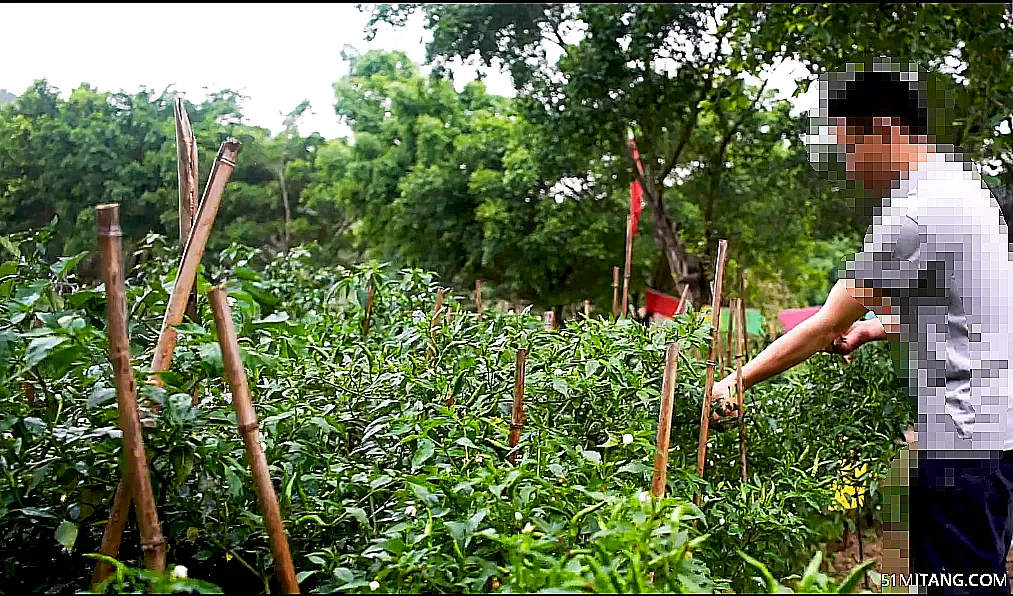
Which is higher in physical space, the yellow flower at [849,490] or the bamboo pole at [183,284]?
the bamboo pole at [183,284]

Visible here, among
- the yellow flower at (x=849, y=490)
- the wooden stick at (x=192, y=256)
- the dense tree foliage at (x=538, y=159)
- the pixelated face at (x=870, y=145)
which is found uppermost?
the dense tree foliage at (x=538, y=159)

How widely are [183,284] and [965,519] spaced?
94 cm

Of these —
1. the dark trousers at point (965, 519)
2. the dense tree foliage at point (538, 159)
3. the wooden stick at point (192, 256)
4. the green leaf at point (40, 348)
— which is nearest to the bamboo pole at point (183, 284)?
the wooden stick at point (192, 256)

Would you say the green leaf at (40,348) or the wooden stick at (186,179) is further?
the wooden stick at (186,179)

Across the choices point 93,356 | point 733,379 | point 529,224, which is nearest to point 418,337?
point 733,379

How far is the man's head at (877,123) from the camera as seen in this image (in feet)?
3.50

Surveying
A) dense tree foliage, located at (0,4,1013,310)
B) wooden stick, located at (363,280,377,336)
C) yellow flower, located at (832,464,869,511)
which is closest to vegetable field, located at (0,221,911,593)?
wooden stick, located at (363,280,377,336)

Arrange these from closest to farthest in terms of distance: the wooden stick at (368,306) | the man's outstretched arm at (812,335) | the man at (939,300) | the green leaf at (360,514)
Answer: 1. the green leaf at (360,514)
2. the man at (939,300)
3. the man's outstretched arm at (812,335)
4. the wooden stick at (368,306)

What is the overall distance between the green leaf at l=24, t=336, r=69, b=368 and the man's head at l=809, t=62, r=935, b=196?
3.09 ft

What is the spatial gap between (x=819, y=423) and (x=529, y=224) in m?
4.77

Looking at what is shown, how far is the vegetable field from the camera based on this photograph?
0.79 m

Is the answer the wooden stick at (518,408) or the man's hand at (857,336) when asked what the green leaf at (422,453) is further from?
the man's hand at (857,336)

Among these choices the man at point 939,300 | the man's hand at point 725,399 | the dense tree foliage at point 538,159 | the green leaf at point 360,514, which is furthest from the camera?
the dense tree foliage at point 538,159

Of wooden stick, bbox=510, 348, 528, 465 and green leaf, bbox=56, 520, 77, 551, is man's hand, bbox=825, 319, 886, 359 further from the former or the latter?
green leaf, bbox=56, 520, 77, 551
